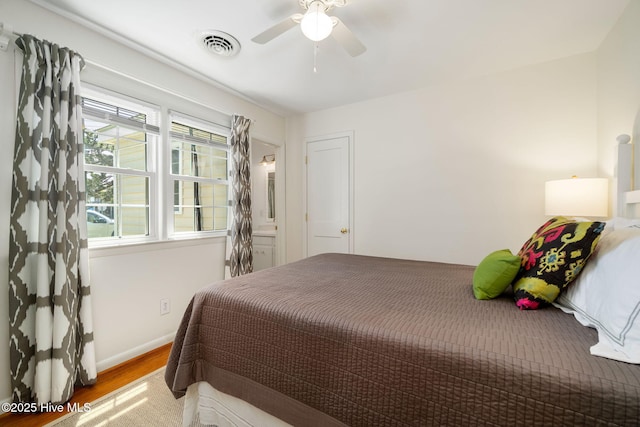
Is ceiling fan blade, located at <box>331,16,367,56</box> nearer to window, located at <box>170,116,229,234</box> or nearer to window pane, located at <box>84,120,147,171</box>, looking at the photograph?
window, located at <box>170,116,229,234</box>

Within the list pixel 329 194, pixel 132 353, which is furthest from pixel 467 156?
pixel 132 353

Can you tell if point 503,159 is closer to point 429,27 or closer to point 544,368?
point 429,27

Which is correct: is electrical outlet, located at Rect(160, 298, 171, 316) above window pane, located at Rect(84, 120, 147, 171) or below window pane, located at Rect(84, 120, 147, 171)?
below

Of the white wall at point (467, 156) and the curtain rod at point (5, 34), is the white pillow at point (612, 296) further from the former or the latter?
the curtain rod at point (5, 34)

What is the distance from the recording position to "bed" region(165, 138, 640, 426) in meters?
0.71

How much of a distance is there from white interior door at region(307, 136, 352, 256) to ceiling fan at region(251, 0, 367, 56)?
5.58 ft

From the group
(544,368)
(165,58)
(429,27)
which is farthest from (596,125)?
(165,58)

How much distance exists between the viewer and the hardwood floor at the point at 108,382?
153cm

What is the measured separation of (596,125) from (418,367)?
9.04 feet

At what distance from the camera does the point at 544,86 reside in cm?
239

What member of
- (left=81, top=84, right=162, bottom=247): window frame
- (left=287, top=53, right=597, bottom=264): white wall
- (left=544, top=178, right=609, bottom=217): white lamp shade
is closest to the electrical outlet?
(left=81, top=84, right=162, bottom=247): window frame

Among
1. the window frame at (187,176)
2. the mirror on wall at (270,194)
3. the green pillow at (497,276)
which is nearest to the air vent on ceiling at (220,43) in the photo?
the window frame at (187,176)

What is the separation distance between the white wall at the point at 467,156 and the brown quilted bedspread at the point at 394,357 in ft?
4.51

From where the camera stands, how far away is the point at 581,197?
1895 mm
